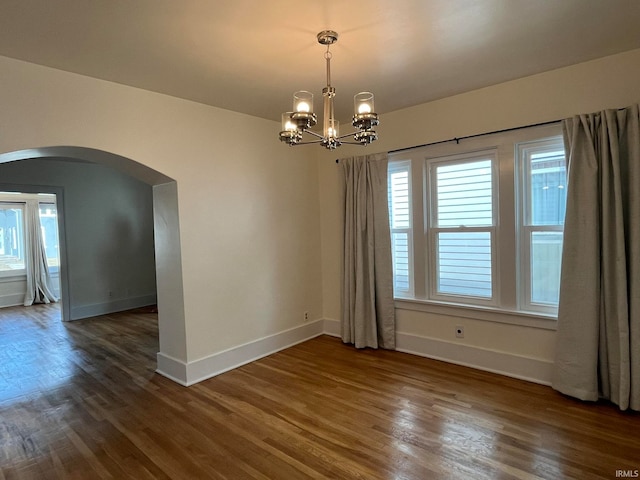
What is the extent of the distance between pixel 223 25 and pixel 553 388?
3779mm

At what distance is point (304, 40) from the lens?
7.84 feet

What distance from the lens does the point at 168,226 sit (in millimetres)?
3498

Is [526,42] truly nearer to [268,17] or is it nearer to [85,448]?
[268,17]

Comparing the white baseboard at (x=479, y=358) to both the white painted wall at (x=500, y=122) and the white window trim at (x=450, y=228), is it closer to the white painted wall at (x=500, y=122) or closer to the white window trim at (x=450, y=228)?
the white painted wall at (x=500, y=122)

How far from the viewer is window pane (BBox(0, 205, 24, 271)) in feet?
25.4

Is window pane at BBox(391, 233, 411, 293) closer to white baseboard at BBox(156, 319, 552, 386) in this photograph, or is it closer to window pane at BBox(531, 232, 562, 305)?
white baseboard at BBox(156, 319, 552, 386)

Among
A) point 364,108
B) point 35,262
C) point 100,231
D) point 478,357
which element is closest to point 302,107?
point 364,108

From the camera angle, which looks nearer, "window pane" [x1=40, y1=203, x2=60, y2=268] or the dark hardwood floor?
the dark hardwood floor

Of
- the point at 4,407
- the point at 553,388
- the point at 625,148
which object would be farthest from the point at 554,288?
the point at 4,407

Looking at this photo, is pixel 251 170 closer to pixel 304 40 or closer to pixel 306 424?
pixel 304 40

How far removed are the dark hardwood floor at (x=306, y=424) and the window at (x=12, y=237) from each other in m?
5.16

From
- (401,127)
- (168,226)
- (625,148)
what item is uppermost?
(401,127)

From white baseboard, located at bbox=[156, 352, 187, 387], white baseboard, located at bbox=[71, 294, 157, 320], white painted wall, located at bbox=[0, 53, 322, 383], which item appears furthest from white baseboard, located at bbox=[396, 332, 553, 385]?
white baseboard, located at bbox=[71, 294, 157, 320]

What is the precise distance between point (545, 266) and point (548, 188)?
2.35ft
